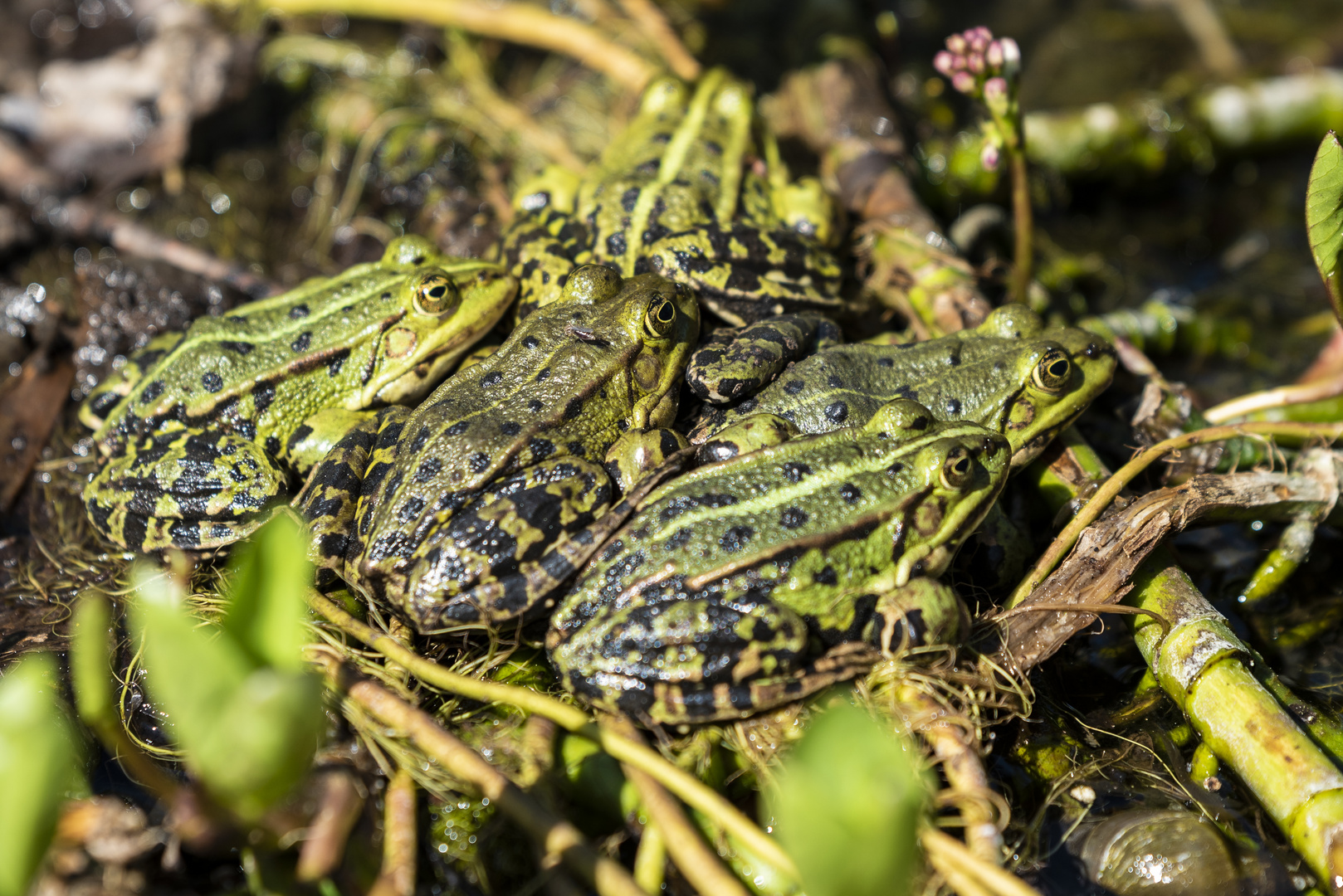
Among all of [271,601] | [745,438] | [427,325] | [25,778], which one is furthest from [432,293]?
[25,778]

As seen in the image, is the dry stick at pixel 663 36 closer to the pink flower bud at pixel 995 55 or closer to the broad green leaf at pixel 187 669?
the pink flower bud at pixel 995 55

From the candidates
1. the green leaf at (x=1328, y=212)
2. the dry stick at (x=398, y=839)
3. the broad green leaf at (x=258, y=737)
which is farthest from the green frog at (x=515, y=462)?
the green leaf at (x=1328, y=212)

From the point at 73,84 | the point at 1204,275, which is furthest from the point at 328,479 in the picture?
the point at 1204,275

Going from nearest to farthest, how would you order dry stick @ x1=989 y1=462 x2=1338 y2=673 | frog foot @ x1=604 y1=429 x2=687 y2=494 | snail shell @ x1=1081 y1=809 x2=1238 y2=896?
1. snail shell @ x1=1081 y1=809 x2=1238 y2=896
2. dry stick @ x1=989 y1=462 x2=1338 y2=673
3. frog foot @ x1=604 y1=429 x2=687 y2=494

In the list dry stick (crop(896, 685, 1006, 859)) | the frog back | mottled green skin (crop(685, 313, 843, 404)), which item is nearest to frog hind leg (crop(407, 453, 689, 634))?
the frog back

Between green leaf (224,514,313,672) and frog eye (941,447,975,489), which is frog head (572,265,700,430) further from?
green leaf (224,514,313,672)

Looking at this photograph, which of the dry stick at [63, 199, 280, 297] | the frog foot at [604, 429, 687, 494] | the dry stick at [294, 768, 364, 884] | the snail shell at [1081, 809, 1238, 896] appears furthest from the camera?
the dry stick at [63, 199, 280, 297]

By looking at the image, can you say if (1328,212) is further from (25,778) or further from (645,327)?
(25,778)
